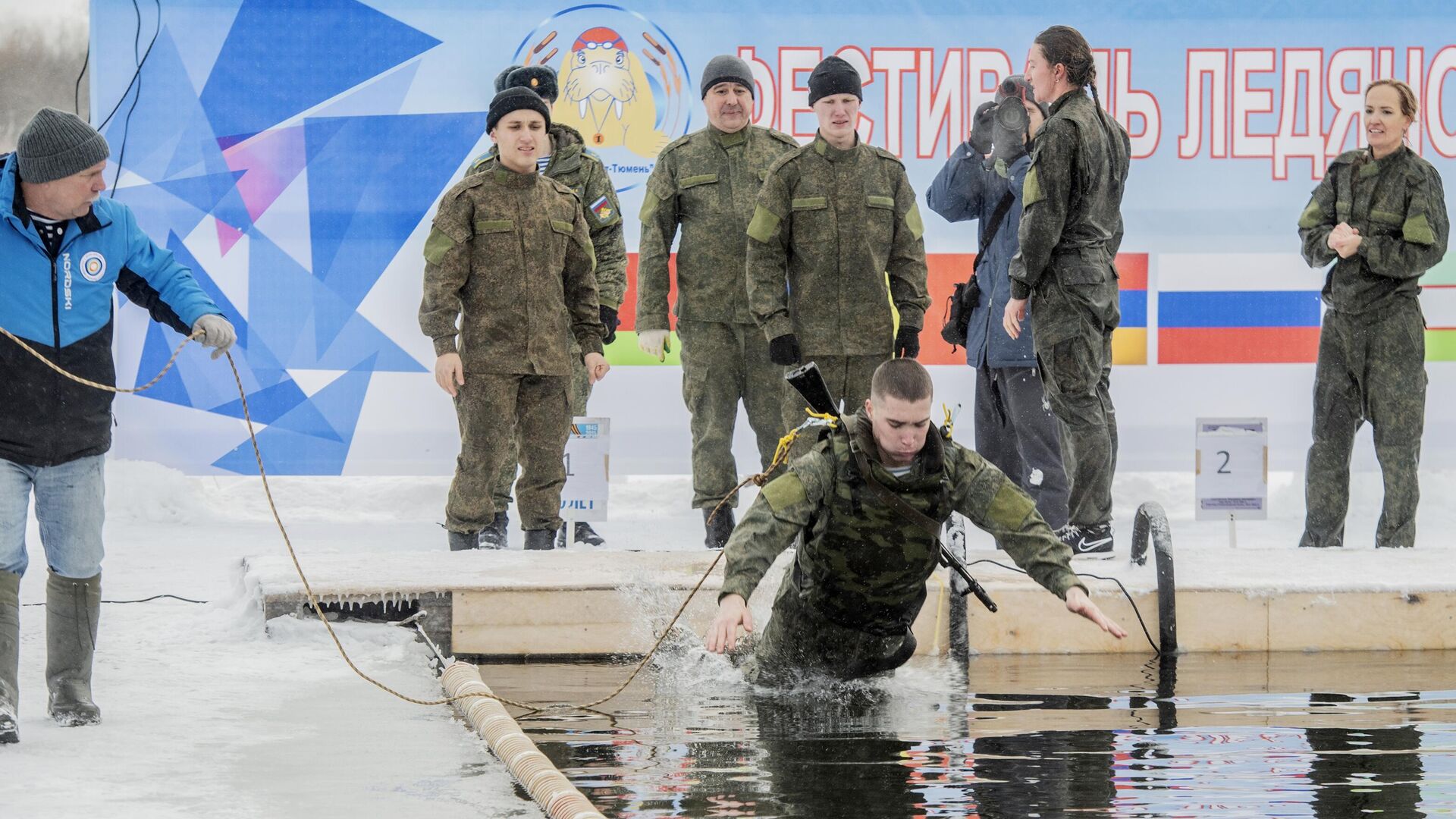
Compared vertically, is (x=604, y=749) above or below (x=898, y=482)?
below

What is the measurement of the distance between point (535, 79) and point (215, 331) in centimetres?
348

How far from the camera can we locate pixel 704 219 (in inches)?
281

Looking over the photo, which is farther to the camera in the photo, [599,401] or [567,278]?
[599,401]

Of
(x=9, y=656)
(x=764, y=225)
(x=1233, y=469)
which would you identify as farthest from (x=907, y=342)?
(x=9, y=656)

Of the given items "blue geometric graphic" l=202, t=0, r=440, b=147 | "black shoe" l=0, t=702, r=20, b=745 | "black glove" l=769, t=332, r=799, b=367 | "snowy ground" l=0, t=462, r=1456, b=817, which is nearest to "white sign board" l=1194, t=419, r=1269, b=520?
Answer: "snowy ground" l=0, t=462, r=1456, b=817

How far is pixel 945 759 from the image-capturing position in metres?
4.33

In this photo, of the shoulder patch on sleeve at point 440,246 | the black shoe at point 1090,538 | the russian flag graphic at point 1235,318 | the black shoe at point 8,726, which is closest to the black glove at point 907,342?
the black shoe at point 1090,538

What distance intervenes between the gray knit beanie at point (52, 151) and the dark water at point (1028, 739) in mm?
1923

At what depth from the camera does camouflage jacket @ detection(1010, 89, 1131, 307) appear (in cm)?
613

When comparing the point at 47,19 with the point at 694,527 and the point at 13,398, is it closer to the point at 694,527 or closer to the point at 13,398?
the point at 694,527

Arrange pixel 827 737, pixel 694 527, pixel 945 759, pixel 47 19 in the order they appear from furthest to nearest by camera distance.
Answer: pixel 47 19, pixel 694 527, pixel 827 737, pixel 945 759

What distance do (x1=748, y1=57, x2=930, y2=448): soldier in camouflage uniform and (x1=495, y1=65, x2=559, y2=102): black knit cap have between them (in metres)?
1.50

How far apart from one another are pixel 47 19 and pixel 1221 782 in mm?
10508

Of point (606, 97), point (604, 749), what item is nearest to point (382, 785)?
point (604, 749)
